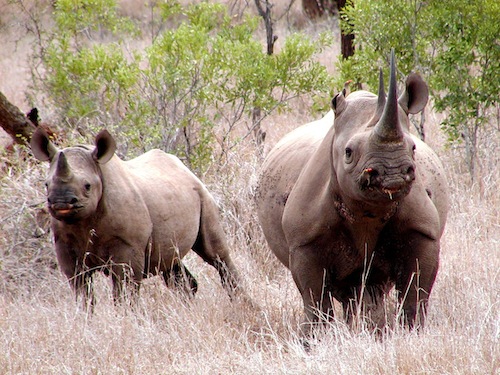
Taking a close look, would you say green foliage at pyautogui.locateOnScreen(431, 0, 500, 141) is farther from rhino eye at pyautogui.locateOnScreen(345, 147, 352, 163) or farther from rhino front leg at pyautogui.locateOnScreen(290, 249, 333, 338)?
rhino eye at pyautogui.locateOnScreen(345, 147, 352, 163)

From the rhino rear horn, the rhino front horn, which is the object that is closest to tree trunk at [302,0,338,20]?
the rhino rear horn

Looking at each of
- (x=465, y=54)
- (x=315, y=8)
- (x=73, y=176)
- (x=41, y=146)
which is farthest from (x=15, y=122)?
(x=315, y=8)

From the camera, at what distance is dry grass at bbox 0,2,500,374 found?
16.8ft

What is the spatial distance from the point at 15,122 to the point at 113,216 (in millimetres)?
3285

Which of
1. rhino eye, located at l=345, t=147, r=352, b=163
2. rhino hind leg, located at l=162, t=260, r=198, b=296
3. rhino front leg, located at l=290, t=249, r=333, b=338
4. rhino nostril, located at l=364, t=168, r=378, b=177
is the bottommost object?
rhino hind leg, located at l=162, t=260, r=198, b=296

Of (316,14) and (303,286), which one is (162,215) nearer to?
(303,286)

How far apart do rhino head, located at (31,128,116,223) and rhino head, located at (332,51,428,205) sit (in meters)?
2.19

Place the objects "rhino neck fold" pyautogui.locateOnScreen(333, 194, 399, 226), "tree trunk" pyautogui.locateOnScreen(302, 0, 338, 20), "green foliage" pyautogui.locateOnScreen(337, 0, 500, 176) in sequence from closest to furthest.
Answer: "rhino neck fold" pyautogui.locateOnScreen(333, 194, 399, 226) < "green foliage" pyautogui.locateOnScreen(337, 0, 500, 176) < "tree trunk" pyautogui.locateOnScreen(302, 0, 338, 20)

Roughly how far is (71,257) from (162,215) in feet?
3.15

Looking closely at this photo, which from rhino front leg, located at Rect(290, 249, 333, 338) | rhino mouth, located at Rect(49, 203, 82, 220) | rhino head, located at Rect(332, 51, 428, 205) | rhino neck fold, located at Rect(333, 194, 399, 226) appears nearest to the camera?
rhino head, located at Rect(332, 51, 428, 205)

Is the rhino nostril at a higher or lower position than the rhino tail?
higher

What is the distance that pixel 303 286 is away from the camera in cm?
598

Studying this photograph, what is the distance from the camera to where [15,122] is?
1003cm

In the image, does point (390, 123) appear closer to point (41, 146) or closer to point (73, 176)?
point (73, 176)
